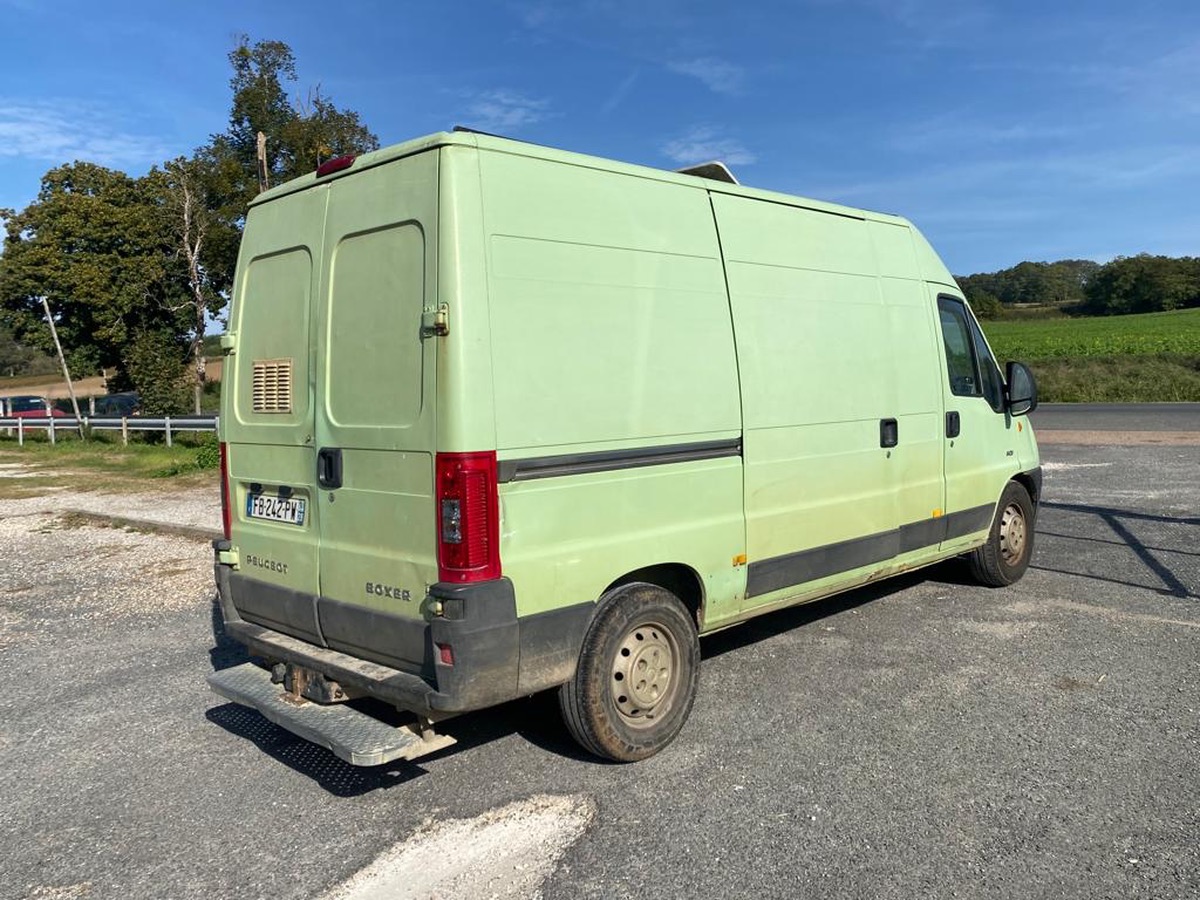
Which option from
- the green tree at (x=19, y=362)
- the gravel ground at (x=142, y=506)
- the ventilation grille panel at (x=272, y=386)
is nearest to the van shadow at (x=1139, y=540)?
the ventilation grille panel at (x=272, y=386)

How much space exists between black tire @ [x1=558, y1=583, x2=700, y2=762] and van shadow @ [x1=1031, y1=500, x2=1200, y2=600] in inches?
168

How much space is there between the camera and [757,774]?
154 inches

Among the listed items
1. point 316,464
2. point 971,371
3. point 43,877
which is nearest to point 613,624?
point 316,464

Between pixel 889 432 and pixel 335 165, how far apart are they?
3.42 metres

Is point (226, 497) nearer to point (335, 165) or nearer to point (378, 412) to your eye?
point (378, 412)

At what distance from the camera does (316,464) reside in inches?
159

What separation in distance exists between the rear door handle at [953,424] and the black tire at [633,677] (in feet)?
8.85

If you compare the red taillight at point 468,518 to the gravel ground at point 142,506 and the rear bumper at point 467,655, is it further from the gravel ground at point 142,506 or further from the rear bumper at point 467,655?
the gravel ground at point 142,506

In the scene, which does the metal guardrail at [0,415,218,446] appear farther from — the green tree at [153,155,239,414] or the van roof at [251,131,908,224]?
the van roof at [251,131,908,224]

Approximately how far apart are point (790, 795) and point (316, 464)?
243 centimetres

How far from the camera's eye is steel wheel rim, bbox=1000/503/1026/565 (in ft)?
22.2

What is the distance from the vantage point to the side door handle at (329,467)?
392cm

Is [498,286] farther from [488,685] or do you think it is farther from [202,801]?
[202,801]

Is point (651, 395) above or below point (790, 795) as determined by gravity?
above
